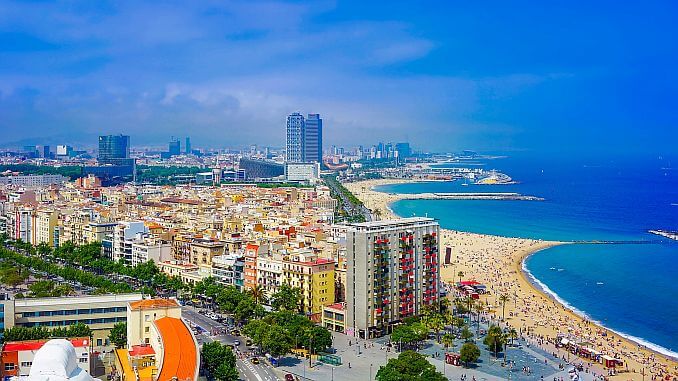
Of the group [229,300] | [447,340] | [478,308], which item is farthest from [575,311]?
[229,300]

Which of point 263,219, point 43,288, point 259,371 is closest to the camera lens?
point 259,371

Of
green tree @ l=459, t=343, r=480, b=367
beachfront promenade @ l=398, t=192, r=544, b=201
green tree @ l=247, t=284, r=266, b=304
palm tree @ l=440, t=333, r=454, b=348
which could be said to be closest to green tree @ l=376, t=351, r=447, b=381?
green tree @ l=459, t=343, r=480, b=367

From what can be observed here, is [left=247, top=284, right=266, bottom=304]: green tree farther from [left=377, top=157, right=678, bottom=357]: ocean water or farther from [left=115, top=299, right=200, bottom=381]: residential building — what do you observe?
[left=377, top=157, right=678, bottom=357]: ocean water

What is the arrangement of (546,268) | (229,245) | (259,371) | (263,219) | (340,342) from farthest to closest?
(263,219) → (546,268) → (229,245) → (340,342) → (259,371)

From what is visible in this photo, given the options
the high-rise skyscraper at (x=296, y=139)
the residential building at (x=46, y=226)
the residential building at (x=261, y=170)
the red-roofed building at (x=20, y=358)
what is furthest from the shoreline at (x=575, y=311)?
the high-rise skyscraper at (x=296, y=139)

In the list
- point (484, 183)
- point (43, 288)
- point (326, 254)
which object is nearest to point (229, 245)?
point (326, 254)

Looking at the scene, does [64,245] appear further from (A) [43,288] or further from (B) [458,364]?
(B) [458,364]
